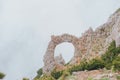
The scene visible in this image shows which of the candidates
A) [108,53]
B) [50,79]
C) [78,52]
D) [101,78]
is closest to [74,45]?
[78,52]

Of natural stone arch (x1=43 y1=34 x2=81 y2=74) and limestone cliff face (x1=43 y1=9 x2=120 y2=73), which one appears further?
natural stone arch (x1=43 y1=34 x2=81 y2=74)

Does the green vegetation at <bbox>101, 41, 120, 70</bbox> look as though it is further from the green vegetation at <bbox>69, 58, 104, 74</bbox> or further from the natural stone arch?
the natural stone arch

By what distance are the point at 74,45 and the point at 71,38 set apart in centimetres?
93

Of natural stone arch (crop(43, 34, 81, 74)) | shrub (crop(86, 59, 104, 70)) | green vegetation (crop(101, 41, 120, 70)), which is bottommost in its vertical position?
shrub (crop(86, 59, 104, 70))

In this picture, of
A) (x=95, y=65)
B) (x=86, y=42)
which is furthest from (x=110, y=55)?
(x=86, y=42)

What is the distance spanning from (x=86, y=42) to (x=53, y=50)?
3.70 meters

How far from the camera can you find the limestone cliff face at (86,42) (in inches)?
2067

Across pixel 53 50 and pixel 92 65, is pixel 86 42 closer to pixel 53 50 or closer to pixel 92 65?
pixel 53 50

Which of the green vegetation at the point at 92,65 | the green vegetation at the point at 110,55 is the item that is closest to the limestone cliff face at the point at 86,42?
the green vegetation at the point at 110,55

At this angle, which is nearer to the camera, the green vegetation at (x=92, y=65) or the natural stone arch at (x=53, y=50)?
the green vegetation at (x=92, y=65)

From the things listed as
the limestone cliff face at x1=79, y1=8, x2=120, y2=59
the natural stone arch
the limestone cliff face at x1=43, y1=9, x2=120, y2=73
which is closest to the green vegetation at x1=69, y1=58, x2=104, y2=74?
the limestone cliff face at x1=79, y1=8, x2=120, y2=59

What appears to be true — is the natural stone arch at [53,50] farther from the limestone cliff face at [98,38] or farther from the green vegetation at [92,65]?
the green vegetation at [92,65]

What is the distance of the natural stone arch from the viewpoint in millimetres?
53781

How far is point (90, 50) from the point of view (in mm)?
52656
